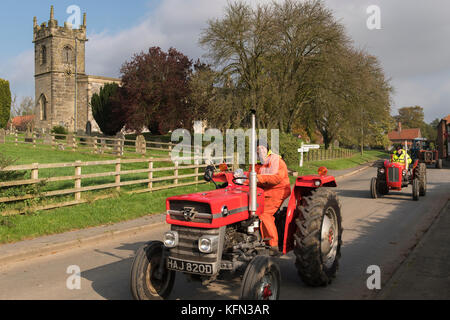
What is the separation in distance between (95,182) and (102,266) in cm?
807

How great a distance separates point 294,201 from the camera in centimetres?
546

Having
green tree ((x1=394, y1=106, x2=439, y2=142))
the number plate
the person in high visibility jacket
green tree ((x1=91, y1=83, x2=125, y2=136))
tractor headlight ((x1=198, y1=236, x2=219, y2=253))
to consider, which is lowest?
the number plate

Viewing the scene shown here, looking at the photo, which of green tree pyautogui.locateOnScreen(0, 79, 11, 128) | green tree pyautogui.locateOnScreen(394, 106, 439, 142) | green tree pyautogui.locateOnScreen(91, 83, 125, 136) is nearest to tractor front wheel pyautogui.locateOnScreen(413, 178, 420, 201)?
green tree pyautogui.locateOnScreen(91, 83, 125, 136)

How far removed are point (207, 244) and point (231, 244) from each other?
1.43ft

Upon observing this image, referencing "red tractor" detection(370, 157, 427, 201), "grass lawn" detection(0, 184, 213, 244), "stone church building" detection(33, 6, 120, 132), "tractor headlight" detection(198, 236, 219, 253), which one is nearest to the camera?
"tractor headlight" detection(198, 236, 219, 253)

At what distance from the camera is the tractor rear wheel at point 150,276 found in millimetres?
4332

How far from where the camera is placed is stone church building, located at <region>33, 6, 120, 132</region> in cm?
5278

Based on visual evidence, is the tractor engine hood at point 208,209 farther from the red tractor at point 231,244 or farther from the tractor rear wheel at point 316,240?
the tractor rear wheel at point 316,240

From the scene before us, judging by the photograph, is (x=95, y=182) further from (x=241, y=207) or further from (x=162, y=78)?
(x=162, y=78)

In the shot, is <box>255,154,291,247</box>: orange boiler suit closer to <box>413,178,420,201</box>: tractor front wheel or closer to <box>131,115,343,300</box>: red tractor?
<box>131,115,343,300</box>: red tractor

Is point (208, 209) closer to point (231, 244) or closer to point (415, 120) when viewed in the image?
point (231, 244)

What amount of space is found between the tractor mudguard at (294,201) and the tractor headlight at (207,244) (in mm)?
1331

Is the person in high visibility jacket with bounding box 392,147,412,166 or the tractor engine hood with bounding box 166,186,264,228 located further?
the person in high visibility jacket with bounding box 392,147,412,166

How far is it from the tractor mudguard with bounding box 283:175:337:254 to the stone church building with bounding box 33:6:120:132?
50033mm
